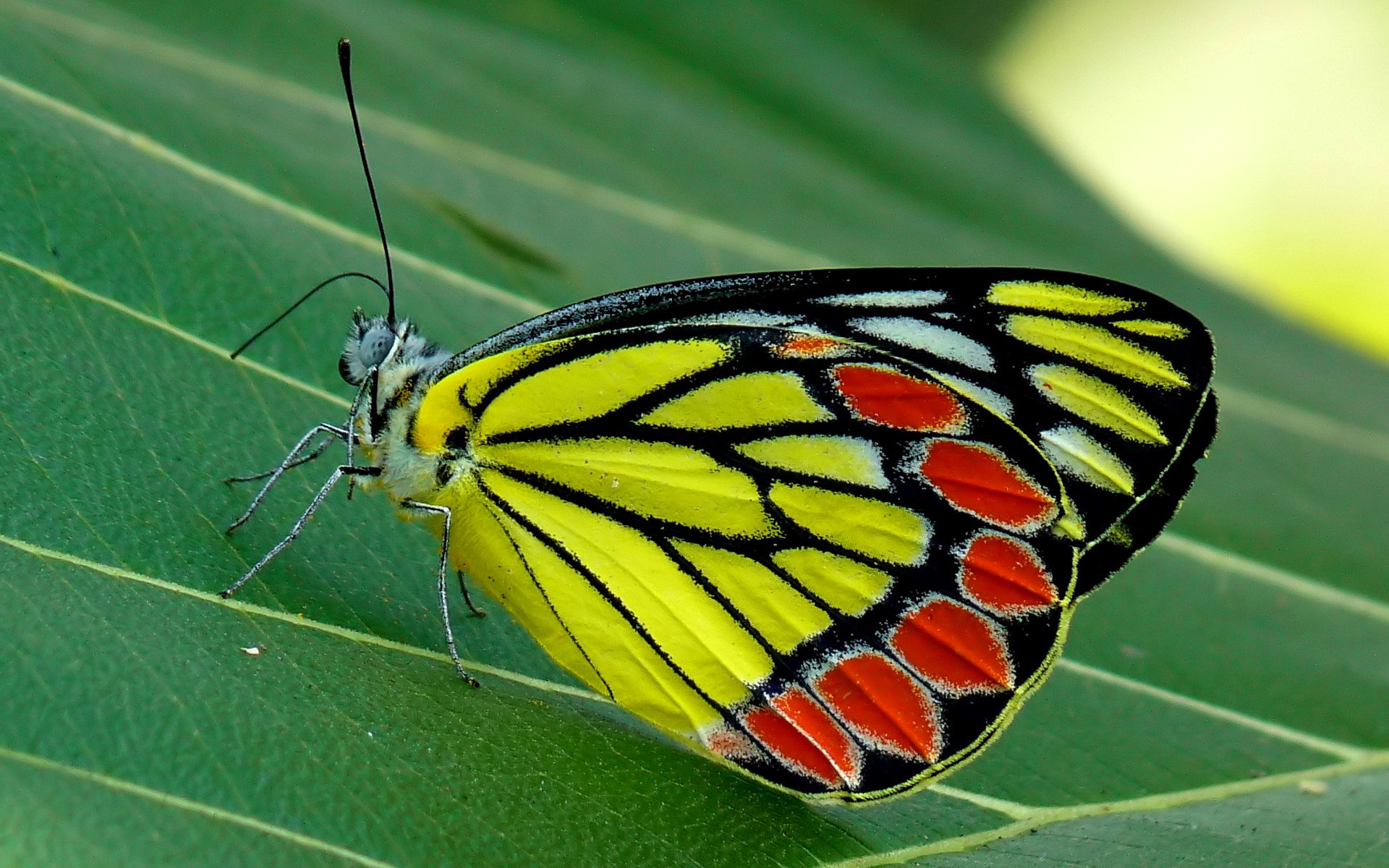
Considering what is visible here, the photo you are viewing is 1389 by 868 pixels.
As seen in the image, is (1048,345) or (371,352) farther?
(371,352)

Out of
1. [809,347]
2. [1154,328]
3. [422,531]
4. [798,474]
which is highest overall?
[1154,328]

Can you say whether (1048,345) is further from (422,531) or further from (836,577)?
(422,531)

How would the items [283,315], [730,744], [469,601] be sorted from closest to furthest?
[730,744] < [469,601] < [283,315]

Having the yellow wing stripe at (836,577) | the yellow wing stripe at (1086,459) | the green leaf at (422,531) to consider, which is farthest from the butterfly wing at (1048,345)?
the green leaf at (422,531)

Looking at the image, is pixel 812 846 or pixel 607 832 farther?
pixel 812 846

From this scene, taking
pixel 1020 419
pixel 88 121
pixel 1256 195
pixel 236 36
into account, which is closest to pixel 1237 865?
pixel 1020 419

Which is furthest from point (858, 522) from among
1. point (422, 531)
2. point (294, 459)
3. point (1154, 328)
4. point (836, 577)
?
point (294, 459)

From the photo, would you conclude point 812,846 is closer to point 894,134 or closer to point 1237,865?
point 1237,865
